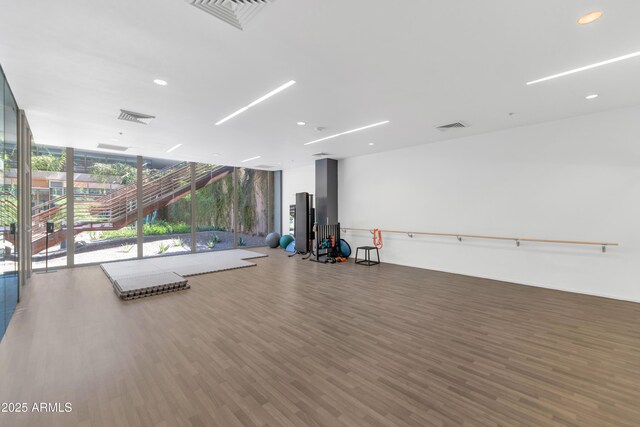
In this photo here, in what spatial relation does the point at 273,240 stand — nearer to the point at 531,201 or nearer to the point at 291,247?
the point at 291,247

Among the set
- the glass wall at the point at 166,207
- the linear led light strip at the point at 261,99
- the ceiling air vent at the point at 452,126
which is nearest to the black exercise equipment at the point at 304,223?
the glass wall at the point at 166,207

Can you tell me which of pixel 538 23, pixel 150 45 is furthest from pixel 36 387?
pixel 538 23

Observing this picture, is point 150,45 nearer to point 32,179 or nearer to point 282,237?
point 32,179

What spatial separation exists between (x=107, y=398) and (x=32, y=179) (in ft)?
23.5

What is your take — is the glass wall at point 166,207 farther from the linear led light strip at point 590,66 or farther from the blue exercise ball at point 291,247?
the linear led light strip at point 590,66

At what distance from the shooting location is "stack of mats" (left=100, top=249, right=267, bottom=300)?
16.7ft

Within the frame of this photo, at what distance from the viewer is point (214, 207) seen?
10367 millimetres

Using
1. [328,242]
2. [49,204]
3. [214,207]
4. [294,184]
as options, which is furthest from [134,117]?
Answer: [294,184]

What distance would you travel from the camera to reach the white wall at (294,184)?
10.5 m

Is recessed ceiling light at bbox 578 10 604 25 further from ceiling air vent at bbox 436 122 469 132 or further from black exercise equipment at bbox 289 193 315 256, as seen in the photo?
black exercise equipment at bbox 289 193 315 256

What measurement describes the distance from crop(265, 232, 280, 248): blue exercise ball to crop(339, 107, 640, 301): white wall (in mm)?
4904

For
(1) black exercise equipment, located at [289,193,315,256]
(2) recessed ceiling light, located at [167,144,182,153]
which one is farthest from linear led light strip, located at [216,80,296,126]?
(1) black exercise equipment, located at [289,193,315,256]

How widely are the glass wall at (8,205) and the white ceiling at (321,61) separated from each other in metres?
0.38

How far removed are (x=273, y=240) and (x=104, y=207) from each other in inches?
222
